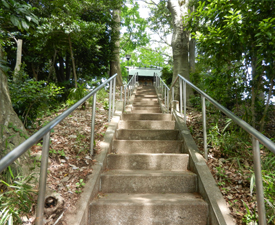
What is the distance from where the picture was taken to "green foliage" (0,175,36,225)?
1282 mm

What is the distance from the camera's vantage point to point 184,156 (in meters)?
2.57

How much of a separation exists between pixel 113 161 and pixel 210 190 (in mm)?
1266

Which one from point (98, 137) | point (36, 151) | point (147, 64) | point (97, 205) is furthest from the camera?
point (147, 64)

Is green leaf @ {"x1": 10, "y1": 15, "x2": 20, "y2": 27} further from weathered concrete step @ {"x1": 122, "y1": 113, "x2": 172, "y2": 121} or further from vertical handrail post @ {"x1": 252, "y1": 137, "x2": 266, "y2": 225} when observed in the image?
weathered concrete step @ {"x1": 122, "y1": 113, "x2": 172, "y2": 121}

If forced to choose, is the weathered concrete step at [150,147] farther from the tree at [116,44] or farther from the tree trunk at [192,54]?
the tree trunk at [192,54]

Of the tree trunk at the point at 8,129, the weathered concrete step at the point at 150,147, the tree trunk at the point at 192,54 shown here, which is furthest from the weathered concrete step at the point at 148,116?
the tree trunk at the point at 192,54

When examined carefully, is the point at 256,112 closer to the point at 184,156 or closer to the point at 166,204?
the point at 184,156

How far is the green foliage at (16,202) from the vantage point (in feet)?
4.21

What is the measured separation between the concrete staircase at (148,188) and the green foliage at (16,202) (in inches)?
22.7

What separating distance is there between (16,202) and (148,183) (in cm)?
131

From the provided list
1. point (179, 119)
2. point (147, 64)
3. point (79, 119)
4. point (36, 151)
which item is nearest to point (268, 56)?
point (179, 119)

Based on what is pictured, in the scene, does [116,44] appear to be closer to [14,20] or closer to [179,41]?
[179,41]

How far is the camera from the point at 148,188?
7.26 feet

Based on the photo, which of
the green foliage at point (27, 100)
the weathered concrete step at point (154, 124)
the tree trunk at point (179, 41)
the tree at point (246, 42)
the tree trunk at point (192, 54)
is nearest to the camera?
the tree at point (246, 42)
